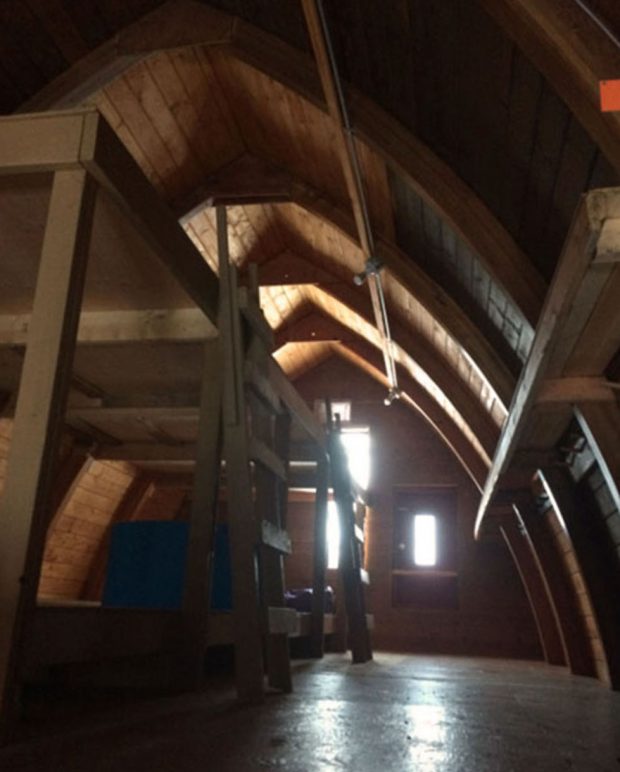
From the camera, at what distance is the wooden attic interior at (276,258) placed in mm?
2006

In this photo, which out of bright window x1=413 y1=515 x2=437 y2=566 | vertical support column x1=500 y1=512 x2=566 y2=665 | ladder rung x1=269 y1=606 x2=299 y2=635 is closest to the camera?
ladder rung x1=269 y1=606 x2=299 y2=635

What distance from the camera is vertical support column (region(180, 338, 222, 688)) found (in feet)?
9.59

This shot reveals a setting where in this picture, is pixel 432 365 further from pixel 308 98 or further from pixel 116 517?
pixel 116 517

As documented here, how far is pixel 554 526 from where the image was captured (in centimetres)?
579

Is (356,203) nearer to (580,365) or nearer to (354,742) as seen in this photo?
(580,365)

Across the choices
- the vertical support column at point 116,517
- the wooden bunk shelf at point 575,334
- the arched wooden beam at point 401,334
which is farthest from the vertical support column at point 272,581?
the vertical support column at point 116,517

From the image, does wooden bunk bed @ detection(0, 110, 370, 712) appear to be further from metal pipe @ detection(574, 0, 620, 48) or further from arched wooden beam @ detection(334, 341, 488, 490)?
arched wooden beam @ detection(334, 341, 488, 490)

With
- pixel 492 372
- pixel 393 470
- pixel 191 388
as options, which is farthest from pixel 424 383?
pixel 191 388

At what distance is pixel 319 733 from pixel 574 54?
2.02m

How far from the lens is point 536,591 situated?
7.15 meters

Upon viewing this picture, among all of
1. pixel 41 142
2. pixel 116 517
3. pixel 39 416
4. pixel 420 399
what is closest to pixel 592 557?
pixel 39 416

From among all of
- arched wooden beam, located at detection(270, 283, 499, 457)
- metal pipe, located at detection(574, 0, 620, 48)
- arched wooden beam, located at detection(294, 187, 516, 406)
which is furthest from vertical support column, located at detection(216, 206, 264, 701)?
arched wooden beam, located at detection(270, 283, 499, 457)

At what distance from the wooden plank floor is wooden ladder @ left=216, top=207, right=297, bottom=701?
181mm

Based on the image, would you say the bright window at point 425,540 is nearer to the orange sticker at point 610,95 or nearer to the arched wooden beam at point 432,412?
the arched wooden beam at point 432,412
